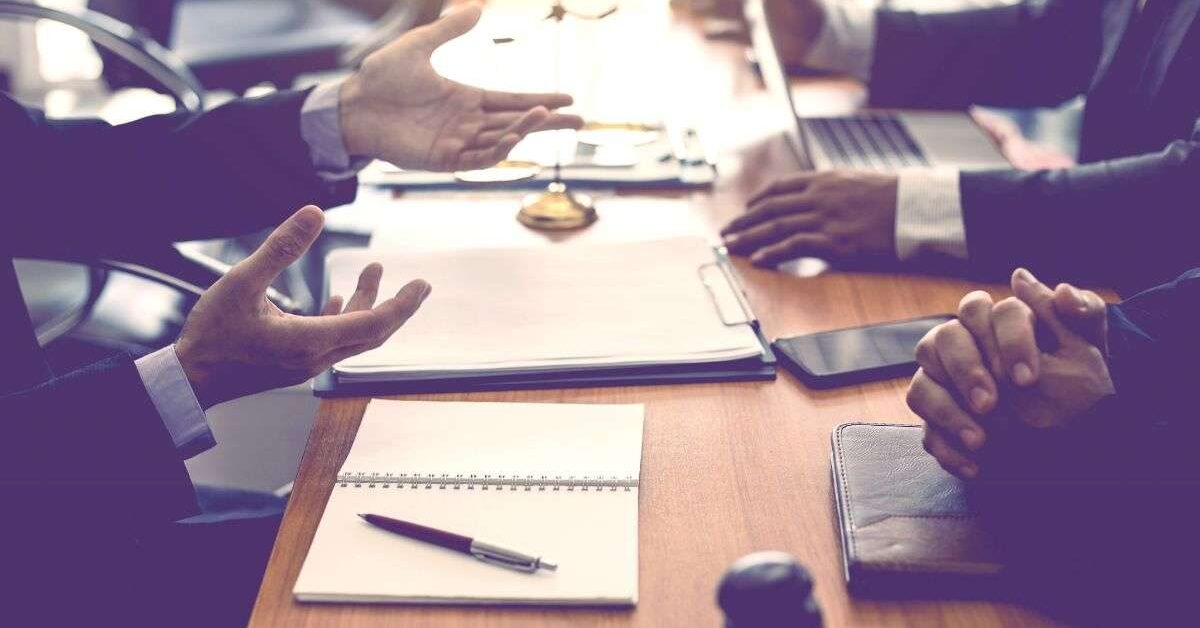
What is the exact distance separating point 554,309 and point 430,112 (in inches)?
13.9

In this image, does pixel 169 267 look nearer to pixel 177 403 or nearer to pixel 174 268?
pixel 174 268

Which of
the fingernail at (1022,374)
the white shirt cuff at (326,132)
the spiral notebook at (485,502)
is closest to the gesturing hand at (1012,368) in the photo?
the fingernail at (1022,374)

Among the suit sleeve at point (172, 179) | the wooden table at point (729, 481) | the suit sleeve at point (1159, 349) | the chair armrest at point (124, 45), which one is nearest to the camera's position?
the wooden table at point (729, 481)

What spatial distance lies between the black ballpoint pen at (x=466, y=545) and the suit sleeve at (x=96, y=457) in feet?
0.59

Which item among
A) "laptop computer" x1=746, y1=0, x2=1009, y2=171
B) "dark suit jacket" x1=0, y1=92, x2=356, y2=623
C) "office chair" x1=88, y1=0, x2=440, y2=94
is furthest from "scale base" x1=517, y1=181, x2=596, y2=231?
"office chair" x1=88, y1=0, x2=440, y2=94

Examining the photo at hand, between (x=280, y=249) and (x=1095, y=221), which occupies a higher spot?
(x=280, y=249)

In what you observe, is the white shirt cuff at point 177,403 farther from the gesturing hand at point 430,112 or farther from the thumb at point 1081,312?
the thumb at point 1081,312

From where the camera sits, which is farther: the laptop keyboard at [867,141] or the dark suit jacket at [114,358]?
the laptop keyboard at [867,141]

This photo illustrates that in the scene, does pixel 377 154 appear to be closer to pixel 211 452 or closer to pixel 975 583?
pixel 211 452

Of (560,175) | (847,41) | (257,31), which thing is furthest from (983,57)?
(257,31)

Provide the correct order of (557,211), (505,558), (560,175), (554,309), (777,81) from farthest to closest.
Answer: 1. (777,81)
2. (560,175)
3. (557,211)
4. (554,309)
5. (505,558)

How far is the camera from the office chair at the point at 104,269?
138 centimetres

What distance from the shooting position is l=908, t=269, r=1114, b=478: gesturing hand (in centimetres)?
80

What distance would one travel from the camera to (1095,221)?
1.15m
